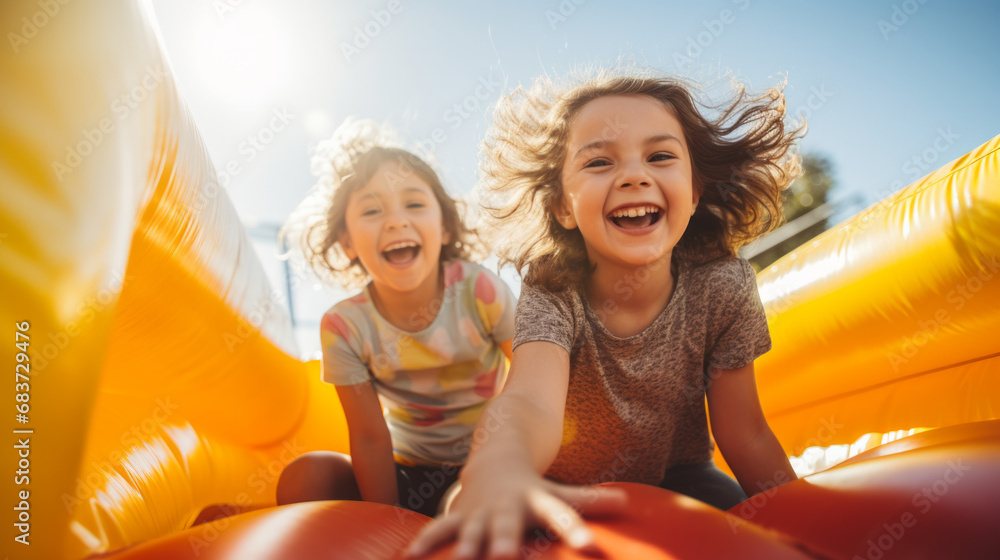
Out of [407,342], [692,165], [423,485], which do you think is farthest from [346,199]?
[692,165]

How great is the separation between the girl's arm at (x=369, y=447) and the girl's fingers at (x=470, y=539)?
2.63 ft

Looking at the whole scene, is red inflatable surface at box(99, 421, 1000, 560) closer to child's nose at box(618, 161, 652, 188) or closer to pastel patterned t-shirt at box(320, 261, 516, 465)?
child's nose at box(618, 161, 652, 188)

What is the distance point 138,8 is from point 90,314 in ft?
1.55

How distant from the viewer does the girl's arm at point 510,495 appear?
0.46 metres

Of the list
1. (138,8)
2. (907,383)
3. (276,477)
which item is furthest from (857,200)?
(138,8)

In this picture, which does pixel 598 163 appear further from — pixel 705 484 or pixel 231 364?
pixel 231 364

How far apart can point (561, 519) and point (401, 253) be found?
98 centimetres

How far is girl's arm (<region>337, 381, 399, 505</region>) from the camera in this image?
122 cm

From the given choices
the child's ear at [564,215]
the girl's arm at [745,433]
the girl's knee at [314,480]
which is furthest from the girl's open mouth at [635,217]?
the girl's knee at [314,480]

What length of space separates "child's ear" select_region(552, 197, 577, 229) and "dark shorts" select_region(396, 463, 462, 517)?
0.63 m

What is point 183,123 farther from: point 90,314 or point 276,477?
point 276,477

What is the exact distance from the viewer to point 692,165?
1.08m

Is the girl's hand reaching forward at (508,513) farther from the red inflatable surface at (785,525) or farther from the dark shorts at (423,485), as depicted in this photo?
the dark shorts at (423,485)

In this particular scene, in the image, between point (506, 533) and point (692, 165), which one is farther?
point (692, 165)
